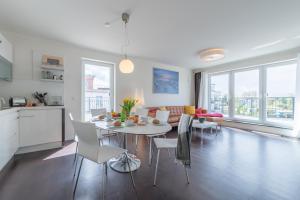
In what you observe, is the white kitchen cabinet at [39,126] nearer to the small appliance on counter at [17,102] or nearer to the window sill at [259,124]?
the small appliance on counter at [17,102]

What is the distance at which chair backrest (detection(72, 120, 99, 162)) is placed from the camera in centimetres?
139

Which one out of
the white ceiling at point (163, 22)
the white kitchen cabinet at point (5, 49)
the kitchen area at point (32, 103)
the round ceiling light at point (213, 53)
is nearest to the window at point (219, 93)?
the white ceiling at point (163, 22)

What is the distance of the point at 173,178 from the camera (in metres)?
1.89

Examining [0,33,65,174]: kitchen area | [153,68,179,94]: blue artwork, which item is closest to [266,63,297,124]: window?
[153,68,179,94]: blue artwork

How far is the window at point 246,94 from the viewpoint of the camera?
4.73 metres

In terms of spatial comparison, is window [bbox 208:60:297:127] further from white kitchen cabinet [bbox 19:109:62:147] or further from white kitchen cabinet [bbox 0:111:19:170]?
white kitchen cabinet [bbox 0:111:19:170]

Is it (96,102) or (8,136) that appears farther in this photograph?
(96,102)

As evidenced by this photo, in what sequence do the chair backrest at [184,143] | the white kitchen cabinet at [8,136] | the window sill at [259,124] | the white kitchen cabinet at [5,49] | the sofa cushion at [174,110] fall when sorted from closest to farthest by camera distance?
the chair backrest at [184,143] < the white kitchen cabinet at [8,136] < the white kitchen cabinet at [5,49] < the window sill at [259,124] < the sofa cushion at [174,110]

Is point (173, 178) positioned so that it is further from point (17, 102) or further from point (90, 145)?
point (17, 102)

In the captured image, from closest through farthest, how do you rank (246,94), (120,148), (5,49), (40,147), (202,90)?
(120,148) < (5,49) < (40,147) < (246,94) < (202,90)

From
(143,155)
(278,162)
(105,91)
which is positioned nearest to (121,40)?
(105,91)

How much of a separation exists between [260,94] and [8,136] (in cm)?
642

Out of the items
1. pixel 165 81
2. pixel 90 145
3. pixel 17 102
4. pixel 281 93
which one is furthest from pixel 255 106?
pixel 17 102

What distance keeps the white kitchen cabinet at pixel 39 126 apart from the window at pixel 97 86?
909mm
